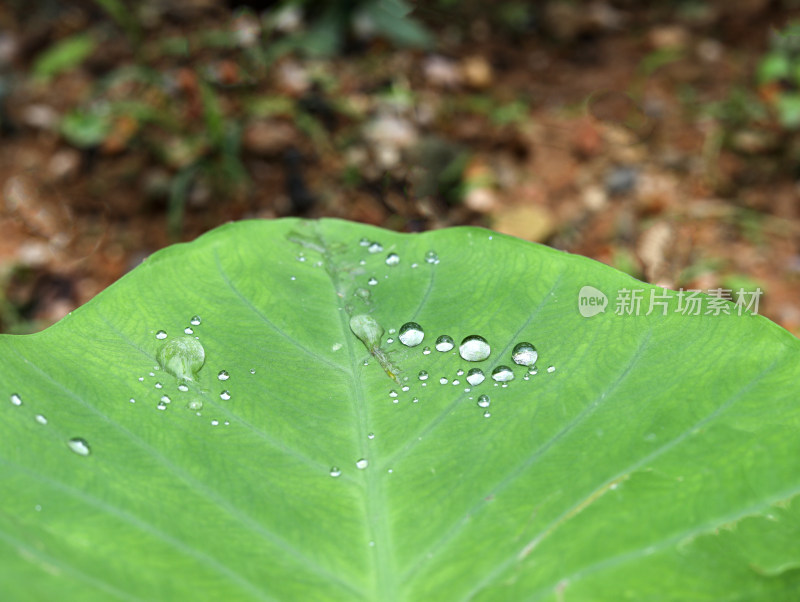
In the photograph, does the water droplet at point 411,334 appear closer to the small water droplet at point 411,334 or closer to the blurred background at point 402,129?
the small water droplet at point 411,334

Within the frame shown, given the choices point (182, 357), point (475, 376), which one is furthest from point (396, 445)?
point (182, 357)

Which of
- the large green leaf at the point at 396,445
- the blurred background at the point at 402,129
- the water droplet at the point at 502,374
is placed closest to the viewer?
the large green leaf at the point at 396,445

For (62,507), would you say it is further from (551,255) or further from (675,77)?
(675,77)

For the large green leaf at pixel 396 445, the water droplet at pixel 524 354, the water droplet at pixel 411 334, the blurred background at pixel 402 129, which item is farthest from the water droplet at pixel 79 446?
the blurred background at pixel 402 129

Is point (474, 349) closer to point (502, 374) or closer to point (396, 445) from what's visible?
point (502, 374)

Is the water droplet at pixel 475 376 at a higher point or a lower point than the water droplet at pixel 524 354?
lower

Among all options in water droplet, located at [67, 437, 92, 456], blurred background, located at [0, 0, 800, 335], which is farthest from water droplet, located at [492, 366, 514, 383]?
blurred background, located at [0, 0, 800, 335]
